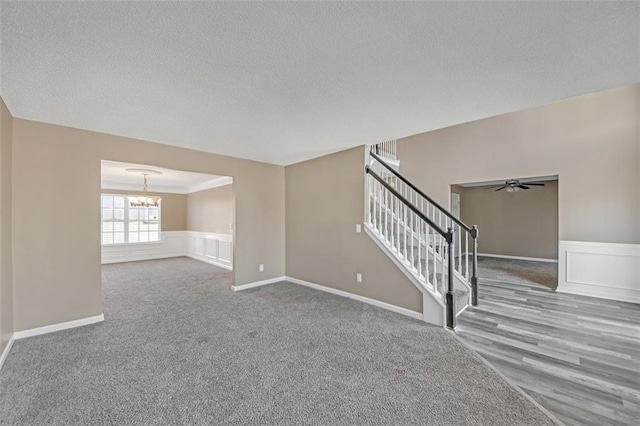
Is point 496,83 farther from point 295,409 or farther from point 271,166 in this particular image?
point 271,166

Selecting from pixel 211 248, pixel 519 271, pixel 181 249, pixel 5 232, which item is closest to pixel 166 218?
pixel 181 249

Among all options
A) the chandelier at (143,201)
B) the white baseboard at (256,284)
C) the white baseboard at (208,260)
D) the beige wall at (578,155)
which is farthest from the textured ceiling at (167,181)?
the beige wall at (578,155)

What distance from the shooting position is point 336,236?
4.33 metres

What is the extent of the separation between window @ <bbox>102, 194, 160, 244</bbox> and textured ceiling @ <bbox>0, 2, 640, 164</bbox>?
5567 mm

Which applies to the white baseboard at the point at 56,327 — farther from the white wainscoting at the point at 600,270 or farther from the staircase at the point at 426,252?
the white wainscoting at the point at 600,270

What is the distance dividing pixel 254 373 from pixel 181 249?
25.0 ft

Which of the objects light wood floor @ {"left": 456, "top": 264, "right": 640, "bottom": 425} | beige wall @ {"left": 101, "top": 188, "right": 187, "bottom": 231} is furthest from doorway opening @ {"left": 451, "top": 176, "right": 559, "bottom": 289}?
beige wall @ {"left": 101, "top": 188, "right": 187, "bottom": 231}

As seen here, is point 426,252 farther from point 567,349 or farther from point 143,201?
point 143,201

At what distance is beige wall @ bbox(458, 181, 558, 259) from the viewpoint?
287 inches

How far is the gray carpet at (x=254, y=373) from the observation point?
169 centimetres

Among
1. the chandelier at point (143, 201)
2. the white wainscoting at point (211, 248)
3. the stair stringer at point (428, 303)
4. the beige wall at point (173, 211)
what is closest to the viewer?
the stair stringer at point (428, 303)

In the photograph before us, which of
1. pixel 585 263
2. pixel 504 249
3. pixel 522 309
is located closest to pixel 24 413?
pixel 522 309

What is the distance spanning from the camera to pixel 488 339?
2.67 meters

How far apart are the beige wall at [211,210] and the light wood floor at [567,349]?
18.6 ft
